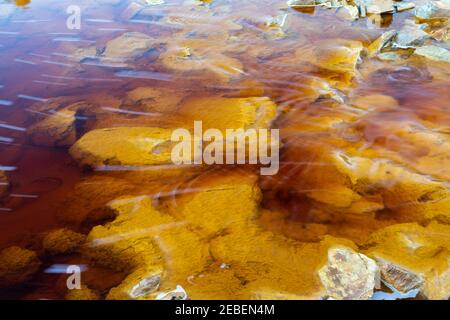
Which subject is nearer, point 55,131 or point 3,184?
point 3,184

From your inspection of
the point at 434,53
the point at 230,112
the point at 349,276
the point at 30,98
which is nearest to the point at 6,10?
the point at 30,98

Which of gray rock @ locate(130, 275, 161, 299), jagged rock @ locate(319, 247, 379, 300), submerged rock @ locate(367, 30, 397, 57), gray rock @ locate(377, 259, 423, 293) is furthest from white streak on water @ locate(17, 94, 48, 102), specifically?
submerged rock @ locate(367, 30, 397, 57)

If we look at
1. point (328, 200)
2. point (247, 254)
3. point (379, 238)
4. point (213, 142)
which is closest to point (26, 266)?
point (247, 254)

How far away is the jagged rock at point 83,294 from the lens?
2516 millimetres

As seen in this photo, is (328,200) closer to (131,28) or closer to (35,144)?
(35,144)

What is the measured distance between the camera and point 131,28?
283 inches

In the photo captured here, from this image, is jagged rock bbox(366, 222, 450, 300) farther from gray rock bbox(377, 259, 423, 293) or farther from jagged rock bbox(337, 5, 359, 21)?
jagged rock bbox(337, 5, 359, 21)

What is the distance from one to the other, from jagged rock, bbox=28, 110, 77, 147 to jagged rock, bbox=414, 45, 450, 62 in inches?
201

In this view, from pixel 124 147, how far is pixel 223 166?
111 cm

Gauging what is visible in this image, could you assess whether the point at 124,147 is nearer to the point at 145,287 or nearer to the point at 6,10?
the point at 145,287

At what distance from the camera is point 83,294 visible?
2.54m

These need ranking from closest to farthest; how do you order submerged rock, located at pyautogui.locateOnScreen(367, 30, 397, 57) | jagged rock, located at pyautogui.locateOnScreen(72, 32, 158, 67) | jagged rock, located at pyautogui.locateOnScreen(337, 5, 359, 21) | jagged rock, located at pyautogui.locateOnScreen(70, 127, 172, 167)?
jagged rock, located at pyautogui.locateOnScreen(70, 127, 172, 167) → submerged rock, located at pyautogui.locateOnScreen(367, 30, 397, 57) → jagged rock, located at pyautogui.locateOnScreen(72, 32, 158, 67) → jagged rock, located at pyautogui.locateOnScreen(337, 5, 359, 21)

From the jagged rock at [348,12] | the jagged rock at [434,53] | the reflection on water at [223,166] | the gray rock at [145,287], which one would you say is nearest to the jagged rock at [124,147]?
the reflection on water at [223,166]

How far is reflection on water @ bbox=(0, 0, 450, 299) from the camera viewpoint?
2.68 m
